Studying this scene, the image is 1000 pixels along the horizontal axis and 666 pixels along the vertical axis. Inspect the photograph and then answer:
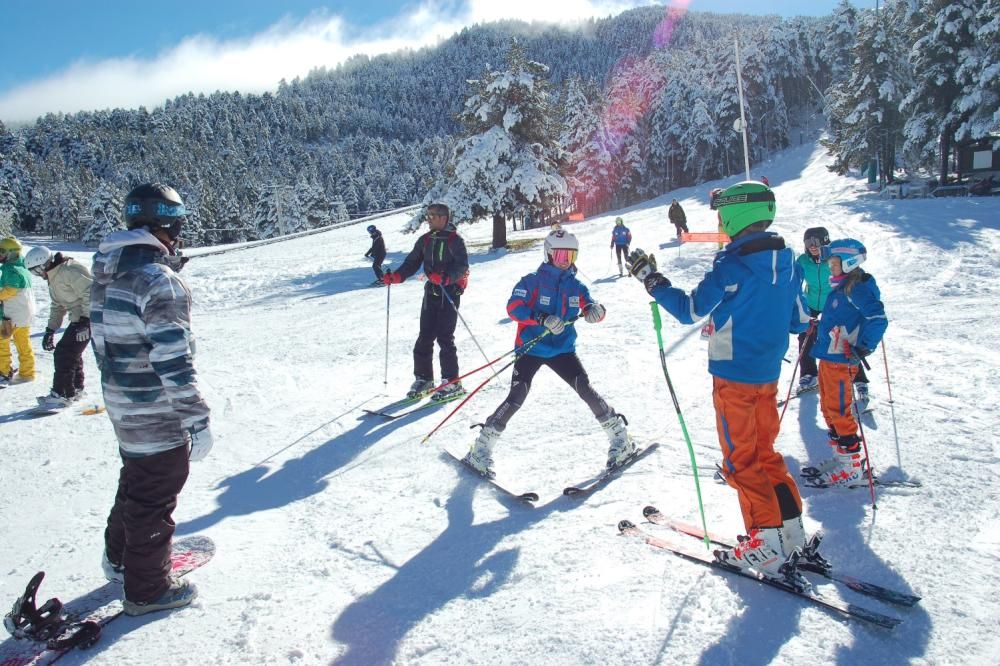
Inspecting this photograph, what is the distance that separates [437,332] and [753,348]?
4.43 metres

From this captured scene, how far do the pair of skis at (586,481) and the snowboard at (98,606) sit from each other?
6.73 ft

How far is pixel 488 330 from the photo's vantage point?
10.7 meters

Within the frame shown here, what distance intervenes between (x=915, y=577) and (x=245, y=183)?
11083cm

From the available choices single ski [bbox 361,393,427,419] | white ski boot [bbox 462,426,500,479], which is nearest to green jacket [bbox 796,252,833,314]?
white ski boot [bbox 462,426,500,479]

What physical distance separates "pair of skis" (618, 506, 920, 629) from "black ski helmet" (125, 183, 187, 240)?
10.7 feet

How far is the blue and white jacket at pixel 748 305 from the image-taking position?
3229 mm

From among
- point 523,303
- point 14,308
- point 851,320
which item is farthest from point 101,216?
point 851,320

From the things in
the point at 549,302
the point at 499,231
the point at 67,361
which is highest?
the point at 499,231

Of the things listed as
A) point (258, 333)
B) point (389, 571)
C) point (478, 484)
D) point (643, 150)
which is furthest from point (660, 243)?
point (643, 150)

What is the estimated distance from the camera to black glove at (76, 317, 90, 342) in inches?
286

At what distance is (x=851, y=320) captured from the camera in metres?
4.68

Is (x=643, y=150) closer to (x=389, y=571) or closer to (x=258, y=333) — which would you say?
(x=258, y=333)

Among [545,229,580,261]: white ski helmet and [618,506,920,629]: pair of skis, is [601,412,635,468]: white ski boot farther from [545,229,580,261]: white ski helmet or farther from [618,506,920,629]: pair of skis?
[545,229,580,261]: white ski helmet

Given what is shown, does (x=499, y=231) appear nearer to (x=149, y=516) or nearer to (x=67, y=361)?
(x=67, y=361)
